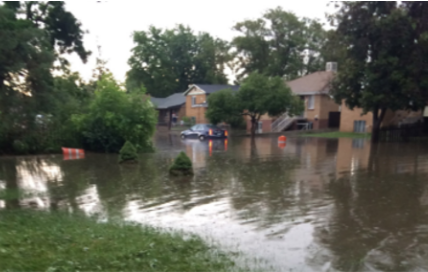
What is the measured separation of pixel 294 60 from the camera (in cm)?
6212

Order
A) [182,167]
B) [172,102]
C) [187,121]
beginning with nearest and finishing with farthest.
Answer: [182,167] → [187,121] → [172,102]

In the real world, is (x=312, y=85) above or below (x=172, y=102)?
above

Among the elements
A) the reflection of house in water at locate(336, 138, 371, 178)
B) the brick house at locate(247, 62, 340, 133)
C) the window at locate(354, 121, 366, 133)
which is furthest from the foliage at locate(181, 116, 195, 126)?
the reflection of house in water at locate(336, 138, 371, 178)

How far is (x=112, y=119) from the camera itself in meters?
22.5

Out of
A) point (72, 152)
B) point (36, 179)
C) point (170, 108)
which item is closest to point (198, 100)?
point (170, 108)

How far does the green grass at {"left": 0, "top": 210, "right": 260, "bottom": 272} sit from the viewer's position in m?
5.24

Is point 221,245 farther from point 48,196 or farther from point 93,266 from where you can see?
point 48,196

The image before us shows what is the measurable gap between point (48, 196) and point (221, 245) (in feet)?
20.2

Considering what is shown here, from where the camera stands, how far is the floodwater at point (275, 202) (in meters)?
6.64

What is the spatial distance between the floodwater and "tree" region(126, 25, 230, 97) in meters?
54.1

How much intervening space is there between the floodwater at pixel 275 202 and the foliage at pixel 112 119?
4.37 meters

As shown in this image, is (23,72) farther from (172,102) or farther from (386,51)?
(172,102)

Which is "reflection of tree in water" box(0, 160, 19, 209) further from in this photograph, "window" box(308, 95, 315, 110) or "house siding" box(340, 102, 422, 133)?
"window" box(308, 95, 315, 110)

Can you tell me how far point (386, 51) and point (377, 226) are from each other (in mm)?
20773
